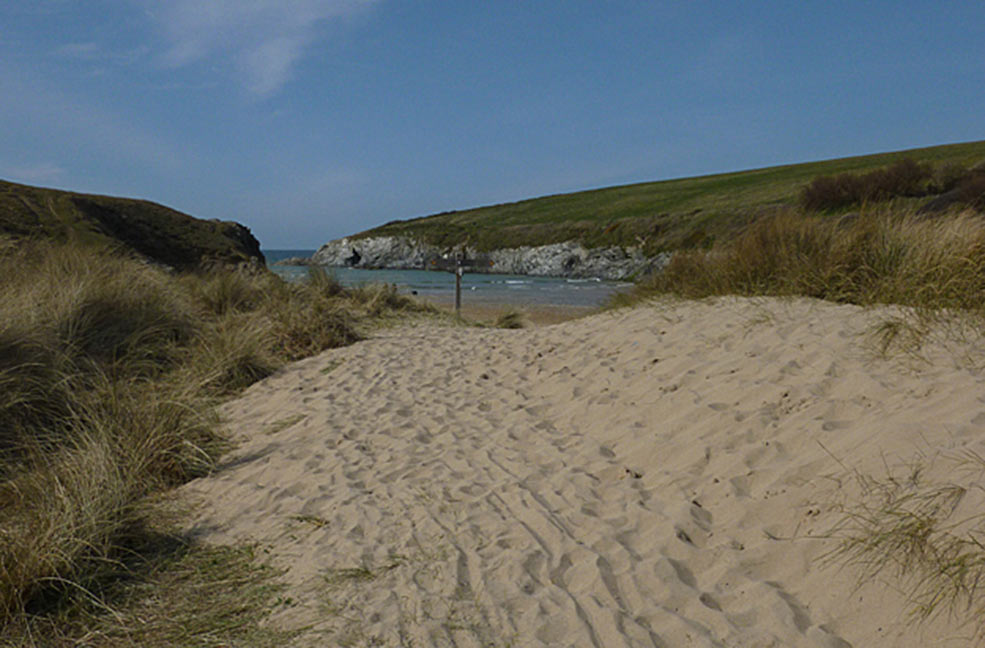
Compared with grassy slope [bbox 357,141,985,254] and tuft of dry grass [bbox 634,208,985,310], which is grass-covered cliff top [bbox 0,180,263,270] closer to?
tuft of dry grass [bbox 634,208,985,310]

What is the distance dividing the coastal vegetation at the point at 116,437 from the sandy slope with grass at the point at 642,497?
0.95 feet

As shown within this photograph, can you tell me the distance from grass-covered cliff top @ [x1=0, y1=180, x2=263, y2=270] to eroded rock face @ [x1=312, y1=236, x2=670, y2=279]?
11645mm

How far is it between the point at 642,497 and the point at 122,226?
1216 centimetres

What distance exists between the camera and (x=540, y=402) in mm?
5234

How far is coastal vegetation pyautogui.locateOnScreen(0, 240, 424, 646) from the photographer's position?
7.98ft

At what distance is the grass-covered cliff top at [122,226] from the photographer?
1003 cm

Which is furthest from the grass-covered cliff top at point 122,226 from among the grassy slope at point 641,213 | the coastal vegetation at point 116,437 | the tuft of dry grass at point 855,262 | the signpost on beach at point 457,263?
the grassy slope at point 641,213

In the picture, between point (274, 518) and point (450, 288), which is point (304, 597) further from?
point (450, 288)

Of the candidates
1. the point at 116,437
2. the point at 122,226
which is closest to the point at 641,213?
the point at 122,226

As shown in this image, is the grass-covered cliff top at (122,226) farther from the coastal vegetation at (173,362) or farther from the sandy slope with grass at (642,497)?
the sandy slope with grass at (642,497)

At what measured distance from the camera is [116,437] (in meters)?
Result: 4.13

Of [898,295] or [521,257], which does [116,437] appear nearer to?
[898,295]

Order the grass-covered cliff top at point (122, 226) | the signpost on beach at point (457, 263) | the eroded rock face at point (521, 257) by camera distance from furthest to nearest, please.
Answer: the eroded rock face at point (521, 257) < the signpost on beach at point (457, 263) < the grass-covered cliff top at point (122, 226)

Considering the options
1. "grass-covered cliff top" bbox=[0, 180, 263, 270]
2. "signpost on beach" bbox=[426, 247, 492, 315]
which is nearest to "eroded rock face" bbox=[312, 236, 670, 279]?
"signpost on beach" bbox=[426, 247, 492, 315]
